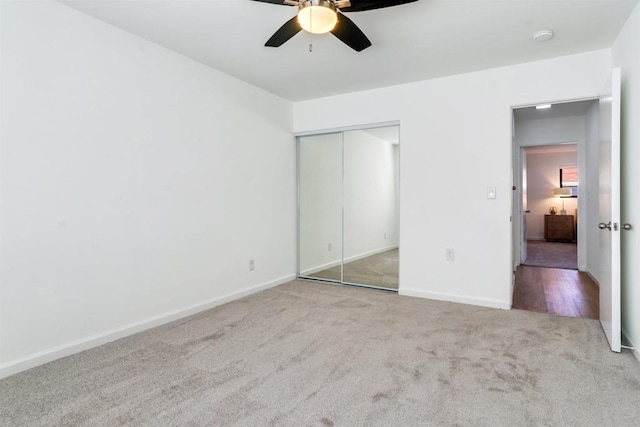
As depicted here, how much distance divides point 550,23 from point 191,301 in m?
3.71

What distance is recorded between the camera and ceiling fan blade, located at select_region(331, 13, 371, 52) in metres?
2.08

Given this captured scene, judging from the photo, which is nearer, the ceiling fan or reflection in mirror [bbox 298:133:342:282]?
the ceiling fan

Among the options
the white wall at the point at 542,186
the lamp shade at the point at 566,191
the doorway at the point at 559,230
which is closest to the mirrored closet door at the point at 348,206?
the doorway at the point at 559,230

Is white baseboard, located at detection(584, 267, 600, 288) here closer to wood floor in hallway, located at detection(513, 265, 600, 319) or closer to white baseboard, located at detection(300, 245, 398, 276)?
wood floor in hallway, located at detection(513, 265, 600, 319)

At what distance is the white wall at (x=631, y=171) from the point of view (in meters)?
2.29

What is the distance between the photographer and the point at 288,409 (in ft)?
5.75

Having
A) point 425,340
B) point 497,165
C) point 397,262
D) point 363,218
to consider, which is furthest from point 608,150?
point 363,218

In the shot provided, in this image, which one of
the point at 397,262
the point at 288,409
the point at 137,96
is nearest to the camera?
the point at 288,409

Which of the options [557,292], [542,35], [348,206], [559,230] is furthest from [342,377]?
[559,230]

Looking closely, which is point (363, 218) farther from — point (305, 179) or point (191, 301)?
point (191, 301)

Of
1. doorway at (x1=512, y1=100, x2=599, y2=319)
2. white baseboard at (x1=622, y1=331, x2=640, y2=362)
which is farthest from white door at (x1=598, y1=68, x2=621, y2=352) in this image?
doorway at (x1=512, y1=100, x2=599, y2=319)

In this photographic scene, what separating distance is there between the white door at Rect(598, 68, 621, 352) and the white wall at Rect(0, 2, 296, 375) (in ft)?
10.4

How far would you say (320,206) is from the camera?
461cm

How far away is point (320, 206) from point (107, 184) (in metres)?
2.58
